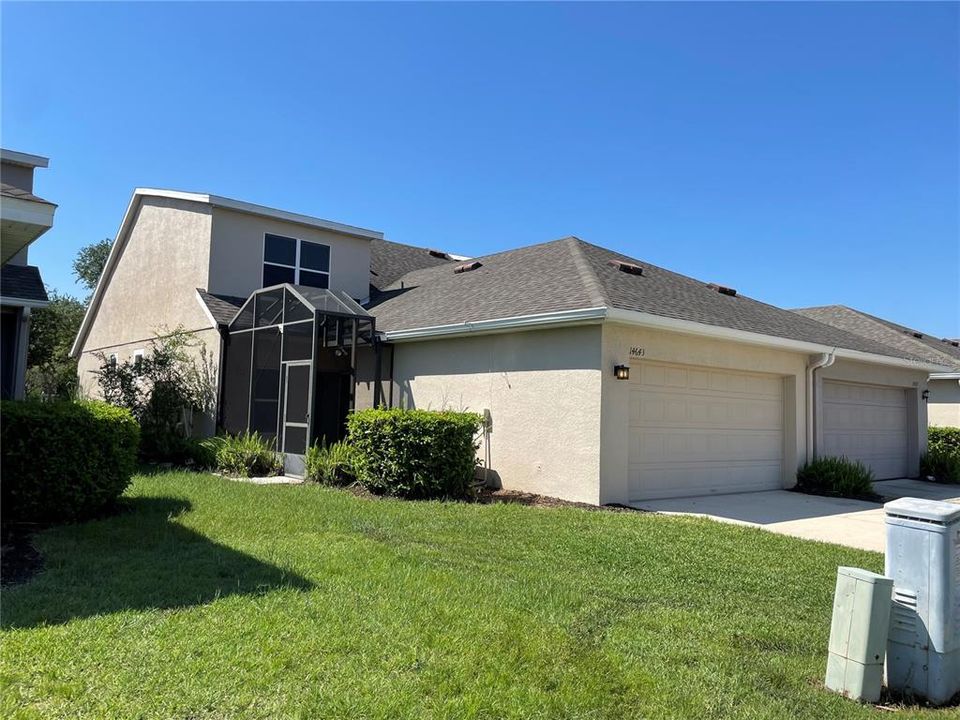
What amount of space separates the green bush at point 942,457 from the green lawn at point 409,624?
12.2 meters

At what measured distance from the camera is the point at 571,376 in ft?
33.6

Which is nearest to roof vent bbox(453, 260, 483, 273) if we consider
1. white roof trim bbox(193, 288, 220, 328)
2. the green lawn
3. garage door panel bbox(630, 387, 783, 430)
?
white roof trim bbox(193, 288, 220, 328)

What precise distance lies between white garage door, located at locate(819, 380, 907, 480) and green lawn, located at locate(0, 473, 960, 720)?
27.4 feet

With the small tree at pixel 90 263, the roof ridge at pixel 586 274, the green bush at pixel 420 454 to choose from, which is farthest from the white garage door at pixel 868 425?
the small tree at pixel 90 263

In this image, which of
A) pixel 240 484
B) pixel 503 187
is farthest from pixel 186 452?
pixel 503 187

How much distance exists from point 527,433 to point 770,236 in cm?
1409

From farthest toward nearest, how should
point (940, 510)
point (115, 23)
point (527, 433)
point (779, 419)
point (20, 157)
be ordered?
point (20, 157) < point (779, 419) < point (527, 433) < point (115, 23) < point (940, 510)

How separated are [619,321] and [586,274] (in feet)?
7.30

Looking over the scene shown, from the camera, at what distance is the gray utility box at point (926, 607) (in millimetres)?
3725

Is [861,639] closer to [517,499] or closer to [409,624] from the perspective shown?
[409,624]

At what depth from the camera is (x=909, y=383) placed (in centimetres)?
1691

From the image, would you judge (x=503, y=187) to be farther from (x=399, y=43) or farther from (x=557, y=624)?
(x=557, y=624)

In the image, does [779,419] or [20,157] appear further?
[20,157]

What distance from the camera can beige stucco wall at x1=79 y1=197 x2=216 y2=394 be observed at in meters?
16.5
